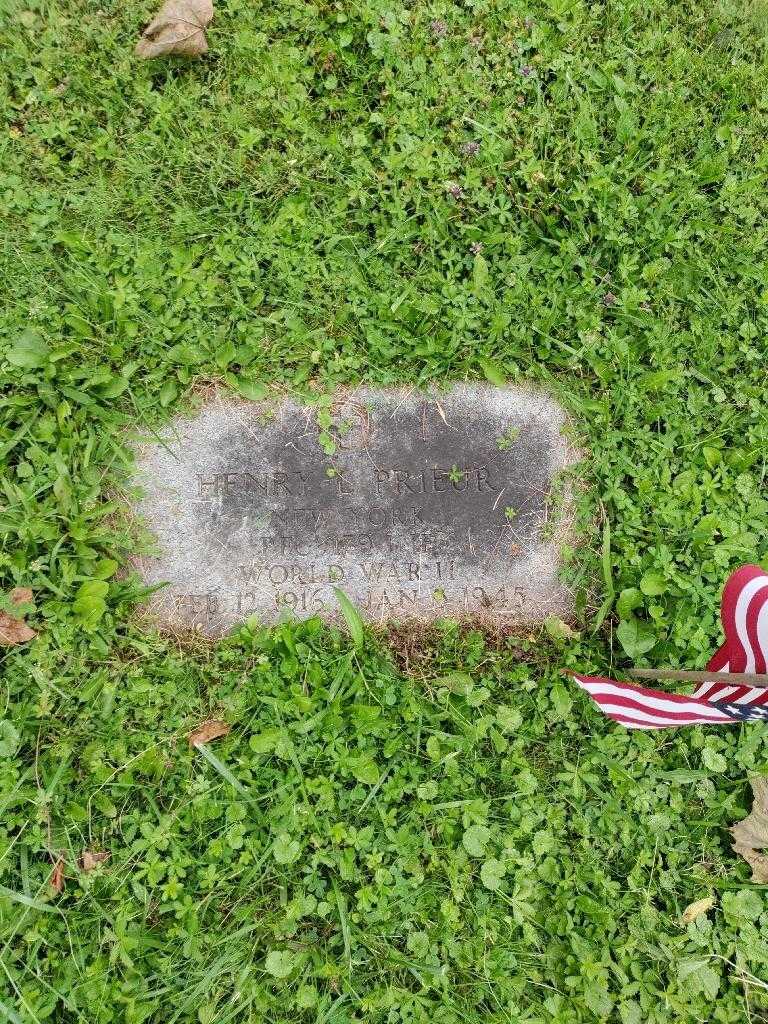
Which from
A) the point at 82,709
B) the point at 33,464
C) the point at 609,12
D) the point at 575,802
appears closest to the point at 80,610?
the point at 82,709

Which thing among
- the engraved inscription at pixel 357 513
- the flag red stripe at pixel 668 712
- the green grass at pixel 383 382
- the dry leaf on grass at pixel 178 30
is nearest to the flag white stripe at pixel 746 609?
the flag red stripe at pixel 668 712

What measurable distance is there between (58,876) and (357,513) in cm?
193

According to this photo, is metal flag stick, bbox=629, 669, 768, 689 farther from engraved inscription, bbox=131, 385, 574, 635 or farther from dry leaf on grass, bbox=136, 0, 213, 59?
dry leaf on grass, bbox=136, 0, 213, 59

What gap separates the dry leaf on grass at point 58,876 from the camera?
8.93 ft

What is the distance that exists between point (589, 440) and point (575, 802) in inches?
64.8

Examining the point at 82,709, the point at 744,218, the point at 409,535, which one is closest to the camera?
the point at 82,709

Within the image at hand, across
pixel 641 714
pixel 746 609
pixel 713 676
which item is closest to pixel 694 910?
pixel 641 714

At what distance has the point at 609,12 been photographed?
3.49m

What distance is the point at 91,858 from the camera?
2.76m

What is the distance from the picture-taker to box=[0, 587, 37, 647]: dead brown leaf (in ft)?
9.45

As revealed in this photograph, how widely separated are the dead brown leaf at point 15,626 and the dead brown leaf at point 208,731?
815mm

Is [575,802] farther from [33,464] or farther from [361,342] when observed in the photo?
[33,464]

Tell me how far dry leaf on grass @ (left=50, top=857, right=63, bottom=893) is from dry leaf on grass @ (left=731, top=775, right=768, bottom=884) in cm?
282

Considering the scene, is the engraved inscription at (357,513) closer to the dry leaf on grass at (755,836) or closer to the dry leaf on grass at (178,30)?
the dry leaf on grass at (755,836)
